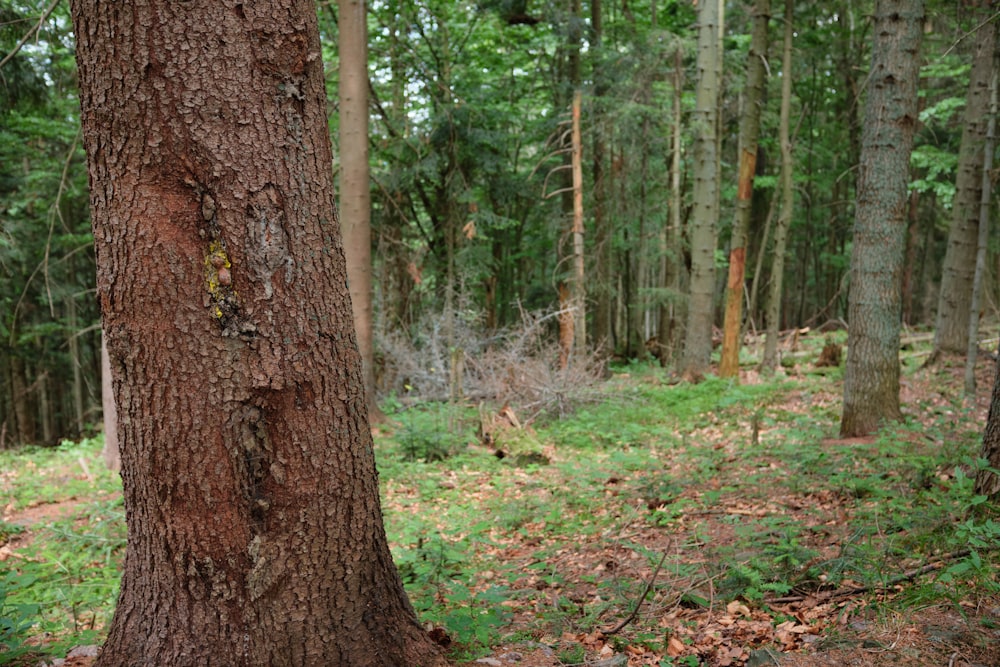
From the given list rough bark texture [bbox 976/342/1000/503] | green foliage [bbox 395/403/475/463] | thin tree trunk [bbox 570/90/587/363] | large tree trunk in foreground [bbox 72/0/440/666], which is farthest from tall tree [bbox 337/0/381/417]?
rough bark texture [bbox 976/342/1000/503]

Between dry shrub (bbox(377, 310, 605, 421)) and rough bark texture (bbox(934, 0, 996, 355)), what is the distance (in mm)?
5852

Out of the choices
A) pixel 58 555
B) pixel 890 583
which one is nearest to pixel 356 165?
pixel 58 555

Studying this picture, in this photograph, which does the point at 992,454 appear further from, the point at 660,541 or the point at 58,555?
the point at 58,555

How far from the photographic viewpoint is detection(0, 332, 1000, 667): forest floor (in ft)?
9.91

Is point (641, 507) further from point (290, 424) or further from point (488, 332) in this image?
point (488, 332)

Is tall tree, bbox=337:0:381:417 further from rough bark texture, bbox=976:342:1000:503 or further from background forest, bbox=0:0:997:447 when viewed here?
rough bark texture, bbox=976:342:1000:503

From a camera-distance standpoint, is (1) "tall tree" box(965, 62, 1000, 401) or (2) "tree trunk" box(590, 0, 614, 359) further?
(2) "tree trunk" box(590, 0, 614, 359)

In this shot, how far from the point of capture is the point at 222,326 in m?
2.16

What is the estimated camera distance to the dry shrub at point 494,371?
33.9 ft

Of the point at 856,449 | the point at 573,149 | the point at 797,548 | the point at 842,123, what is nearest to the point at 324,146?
the point at 797,548

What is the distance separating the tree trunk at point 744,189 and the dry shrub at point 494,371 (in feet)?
7.75

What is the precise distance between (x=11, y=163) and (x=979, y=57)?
63.3ft

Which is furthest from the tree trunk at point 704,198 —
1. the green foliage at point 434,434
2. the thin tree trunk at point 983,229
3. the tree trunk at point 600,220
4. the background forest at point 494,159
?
the green foliage at point 434,434

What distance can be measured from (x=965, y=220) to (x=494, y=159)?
916 centimetres
